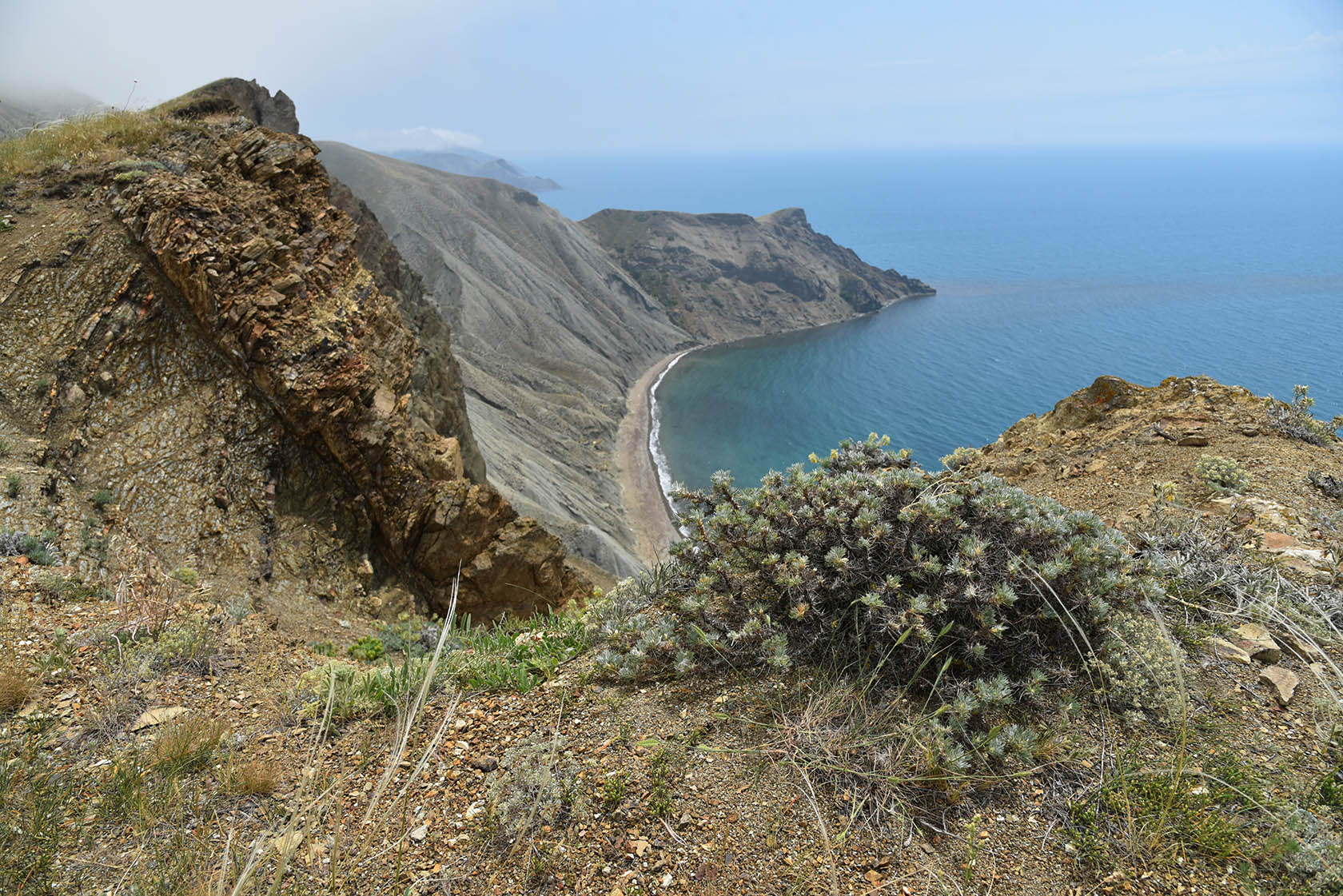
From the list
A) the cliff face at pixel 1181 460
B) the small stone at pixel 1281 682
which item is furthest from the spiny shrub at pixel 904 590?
the cliff face at pixel 1181 460

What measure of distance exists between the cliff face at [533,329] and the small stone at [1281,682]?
26.7 m

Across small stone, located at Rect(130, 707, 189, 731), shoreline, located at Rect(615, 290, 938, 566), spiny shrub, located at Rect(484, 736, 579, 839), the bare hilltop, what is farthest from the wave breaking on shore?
spiny shrub, located at Rect(484, 736, 579, 839)

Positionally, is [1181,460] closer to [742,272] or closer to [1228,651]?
[1228,651]

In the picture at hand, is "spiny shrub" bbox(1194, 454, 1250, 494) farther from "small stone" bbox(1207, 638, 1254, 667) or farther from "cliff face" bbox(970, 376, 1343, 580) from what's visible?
"small stone" bbox(1207, 638, 1254, 667)

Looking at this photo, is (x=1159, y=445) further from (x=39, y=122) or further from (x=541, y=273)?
(x=541, y=273)

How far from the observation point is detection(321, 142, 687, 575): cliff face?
40.4 meters

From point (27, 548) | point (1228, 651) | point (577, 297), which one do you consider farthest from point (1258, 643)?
point (577, 297)

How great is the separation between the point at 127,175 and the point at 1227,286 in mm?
148418

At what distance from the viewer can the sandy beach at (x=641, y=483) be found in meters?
46.9

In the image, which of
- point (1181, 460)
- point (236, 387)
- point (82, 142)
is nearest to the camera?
point (1181, 460)

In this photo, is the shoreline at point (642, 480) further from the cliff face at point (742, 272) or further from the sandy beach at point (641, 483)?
the cliff face at point (742, 272)

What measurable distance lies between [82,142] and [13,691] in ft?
40.6

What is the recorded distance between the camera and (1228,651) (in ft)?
11.8

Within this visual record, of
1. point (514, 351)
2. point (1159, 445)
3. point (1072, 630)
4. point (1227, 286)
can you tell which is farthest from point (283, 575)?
point (1227, 286)
